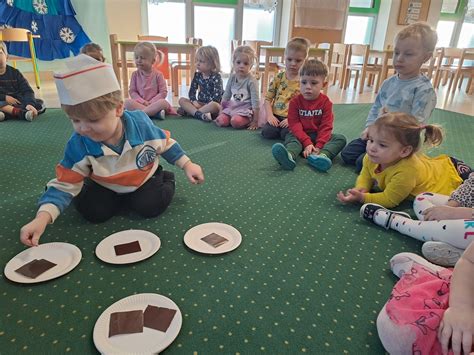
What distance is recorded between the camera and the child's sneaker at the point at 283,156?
1.59 metres

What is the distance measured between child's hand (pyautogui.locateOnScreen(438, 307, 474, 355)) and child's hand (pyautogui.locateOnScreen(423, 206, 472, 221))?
0.49 metres

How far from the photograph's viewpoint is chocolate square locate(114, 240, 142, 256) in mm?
932

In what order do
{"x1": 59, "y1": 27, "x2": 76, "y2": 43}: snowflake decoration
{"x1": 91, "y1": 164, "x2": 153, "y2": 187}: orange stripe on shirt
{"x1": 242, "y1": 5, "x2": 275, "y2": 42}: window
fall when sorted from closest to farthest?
{"x1": 91, "y1": 164, "x2": 153, "y2": 187}: orange stripe on shirt < {"x1": 59, "y1": 27, "x2": 76, "y2": 43}: snowflake decoration < {"x1": 242, "y1": 5, "x2": 275, "y2": 42}: window

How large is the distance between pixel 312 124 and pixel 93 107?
51.5 inches

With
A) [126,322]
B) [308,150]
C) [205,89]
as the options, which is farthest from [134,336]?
[205,89]

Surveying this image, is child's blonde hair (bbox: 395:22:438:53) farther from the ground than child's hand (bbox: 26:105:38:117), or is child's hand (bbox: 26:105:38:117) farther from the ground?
child's blonde hair (bbox: 395:22:438:53)

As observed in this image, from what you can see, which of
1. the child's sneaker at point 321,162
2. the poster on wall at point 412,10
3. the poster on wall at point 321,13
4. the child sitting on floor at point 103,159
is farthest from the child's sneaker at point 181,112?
the poster on wall at point 412,10

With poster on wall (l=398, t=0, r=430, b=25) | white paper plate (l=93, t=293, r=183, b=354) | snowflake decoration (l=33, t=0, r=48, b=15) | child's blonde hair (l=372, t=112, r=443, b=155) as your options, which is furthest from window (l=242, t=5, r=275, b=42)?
white paper plate (l=93, t=293, r=183, b=354)

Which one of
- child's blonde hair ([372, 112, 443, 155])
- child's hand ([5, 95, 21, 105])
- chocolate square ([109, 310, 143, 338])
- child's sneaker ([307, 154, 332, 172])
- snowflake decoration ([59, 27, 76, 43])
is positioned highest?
snowflake decoration ([59, 27, 76, 43])

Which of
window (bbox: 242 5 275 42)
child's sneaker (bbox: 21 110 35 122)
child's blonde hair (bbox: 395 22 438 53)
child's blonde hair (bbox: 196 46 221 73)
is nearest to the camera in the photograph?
child's blonde hair (bbox: 395 22 438 53)

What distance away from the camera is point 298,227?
1.12 metres

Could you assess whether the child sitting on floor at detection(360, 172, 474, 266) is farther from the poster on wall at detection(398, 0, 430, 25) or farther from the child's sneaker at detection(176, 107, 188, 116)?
the poster on wall at detection(398, 0, 430, 25)

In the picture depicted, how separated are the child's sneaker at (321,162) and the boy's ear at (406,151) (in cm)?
43

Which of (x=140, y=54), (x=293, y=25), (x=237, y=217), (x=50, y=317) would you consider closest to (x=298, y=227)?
(x=237, y=217)
